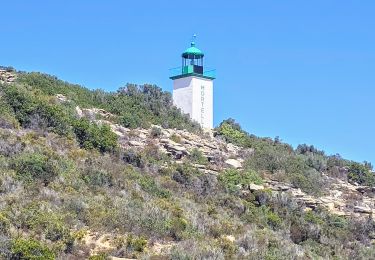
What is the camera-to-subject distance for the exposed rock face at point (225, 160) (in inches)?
1382

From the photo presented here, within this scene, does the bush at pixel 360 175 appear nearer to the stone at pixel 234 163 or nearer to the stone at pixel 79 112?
the stone at pixel 234 163

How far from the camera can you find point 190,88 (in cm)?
4359

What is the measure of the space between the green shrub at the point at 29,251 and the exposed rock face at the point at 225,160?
14.9 meters

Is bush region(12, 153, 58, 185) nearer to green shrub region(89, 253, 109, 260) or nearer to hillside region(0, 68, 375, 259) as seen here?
hillside region(0, 68, 375, 259)

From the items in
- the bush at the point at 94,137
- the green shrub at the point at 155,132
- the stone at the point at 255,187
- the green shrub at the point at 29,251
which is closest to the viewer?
the green shrub at the point at 29,251

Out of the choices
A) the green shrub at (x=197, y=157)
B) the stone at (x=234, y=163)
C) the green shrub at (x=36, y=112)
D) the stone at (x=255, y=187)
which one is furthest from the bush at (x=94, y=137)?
the stone at (x=255, y=187)

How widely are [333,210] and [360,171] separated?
7.39m

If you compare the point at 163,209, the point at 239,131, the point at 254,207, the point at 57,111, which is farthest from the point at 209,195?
the point at 239,131

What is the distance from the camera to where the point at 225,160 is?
3800cm

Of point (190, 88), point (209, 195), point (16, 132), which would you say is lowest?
point (209, 195)

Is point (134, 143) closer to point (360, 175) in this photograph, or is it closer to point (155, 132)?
point (155, 132)

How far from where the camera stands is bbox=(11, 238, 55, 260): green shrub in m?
20.0

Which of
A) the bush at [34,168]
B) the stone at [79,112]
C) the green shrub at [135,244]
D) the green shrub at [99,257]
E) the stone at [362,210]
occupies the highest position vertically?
the stone at [79,112]

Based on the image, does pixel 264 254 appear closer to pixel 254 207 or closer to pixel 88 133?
pixel 254 207
